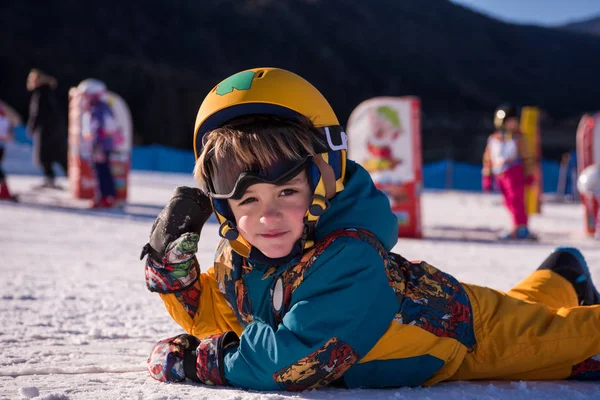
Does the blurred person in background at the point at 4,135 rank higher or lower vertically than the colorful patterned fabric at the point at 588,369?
higher

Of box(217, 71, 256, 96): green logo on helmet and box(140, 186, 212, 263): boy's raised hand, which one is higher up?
box(217, 71, 256, 96): green logo on helmet

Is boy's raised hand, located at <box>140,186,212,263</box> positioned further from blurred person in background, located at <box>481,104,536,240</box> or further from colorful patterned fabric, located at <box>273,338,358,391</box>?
blurred person in background, located at <box>481,104,536,240</box>

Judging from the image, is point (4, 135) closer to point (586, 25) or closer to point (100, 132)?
point (100, 132)

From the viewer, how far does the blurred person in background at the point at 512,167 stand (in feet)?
22.5

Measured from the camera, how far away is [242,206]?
1.74 meters

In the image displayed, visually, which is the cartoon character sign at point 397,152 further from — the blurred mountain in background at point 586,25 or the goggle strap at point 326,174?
the blurred mountain in background at point 586,25

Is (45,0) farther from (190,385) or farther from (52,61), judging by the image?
(190,385)

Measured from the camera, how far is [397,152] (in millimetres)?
6660

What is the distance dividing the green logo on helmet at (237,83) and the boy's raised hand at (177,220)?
0.33 meters

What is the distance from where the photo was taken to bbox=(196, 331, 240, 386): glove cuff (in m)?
1.75

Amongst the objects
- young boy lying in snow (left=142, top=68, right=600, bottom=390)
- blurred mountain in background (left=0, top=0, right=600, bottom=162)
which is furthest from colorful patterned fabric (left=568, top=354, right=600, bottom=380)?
blurred mountain in background (left=0, top=0, right=600, bottom=162)

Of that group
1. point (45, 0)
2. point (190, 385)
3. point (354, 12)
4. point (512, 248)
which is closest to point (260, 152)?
point (190, 385)

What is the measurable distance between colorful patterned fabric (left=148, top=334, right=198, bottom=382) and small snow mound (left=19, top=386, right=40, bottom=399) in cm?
33

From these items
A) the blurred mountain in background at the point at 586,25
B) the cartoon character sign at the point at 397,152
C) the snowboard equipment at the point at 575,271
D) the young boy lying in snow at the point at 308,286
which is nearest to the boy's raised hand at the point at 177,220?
the young boy lying in snow at the point at 308,286
